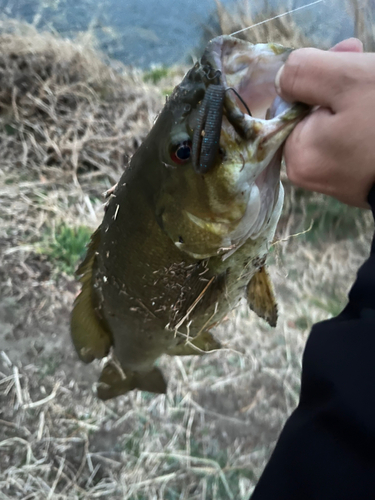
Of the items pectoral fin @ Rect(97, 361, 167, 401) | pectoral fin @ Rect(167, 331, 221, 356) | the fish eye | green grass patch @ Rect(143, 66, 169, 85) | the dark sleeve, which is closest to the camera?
the dark sleeve

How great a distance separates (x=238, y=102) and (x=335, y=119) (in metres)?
0.24

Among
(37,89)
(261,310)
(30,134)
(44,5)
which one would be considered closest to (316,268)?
(261,310)

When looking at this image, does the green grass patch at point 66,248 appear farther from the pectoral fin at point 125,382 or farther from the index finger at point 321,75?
the index finger at point 321,75

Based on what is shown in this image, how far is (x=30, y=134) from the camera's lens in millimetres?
3250

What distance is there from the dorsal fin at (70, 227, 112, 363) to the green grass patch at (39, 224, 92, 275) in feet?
3.82

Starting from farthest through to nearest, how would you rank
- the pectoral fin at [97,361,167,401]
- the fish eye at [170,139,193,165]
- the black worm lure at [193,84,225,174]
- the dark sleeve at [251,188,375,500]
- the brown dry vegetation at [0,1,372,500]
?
the brown dry vegetation at [0,1,372,500]
the pectoral fin at [97,361,167,401]
the fish eye at [170,139,193,165]
the black worm lure at [193,84,225,174]
the dark sleeve at [251,188,375,500]

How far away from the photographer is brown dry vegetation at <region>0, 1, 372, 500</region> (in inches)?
82.5

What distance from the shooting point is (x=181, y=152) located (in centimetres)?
90

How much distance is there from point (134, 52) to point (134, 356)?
4466mm

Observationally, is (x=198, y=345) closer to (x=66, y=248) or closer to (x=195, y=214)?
(x=195, y=214)

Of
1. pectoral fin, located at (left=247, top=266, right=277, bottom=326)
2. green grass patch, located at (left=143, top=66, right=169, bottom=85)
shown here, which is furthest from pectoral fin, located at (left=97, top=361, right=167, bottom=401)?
green grass patch, located at (left=143, top=66, right=169, bottom=85)

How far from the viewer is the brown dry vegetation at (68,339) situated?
6.88 ft

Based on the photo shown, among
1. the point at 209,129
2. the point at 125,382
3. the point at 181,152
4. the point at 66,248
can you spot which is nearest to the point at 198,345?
the point at 125,382

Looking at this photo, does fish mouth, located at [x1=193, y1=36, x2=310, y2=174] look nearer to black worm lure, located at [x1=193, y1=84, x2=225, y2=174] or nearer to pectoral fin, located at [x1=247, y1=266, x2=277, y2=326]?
black worm lure, located at [x1=193, y1=84, x2=225, y2=174]
